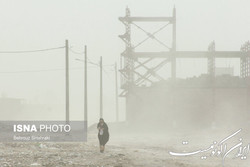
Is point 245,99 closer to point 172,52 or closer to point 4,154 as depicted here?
point 172,52

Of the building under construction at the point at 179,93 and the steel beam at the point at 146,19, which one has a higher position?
the steel beam at the point at 146,19

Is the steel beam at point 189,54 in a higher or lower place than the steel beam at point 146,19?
lower

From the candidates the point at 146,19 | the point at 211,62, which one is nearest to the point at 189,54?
the point at 211,62

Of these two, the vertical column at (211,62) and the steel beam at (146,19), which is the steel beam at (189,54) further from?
the steel beam at (146,19)

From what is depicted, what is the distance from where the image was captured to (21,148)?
1570 cm

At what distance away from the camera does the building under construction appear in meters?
33.5

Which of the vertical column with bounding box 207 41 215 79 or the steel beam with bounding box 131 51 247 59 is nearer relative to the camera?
the vertical column with bounding box 207 41 215 79

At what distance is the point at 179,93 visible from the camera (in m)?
33.7

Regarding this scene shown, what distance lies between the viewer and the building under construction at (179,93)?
33.5m

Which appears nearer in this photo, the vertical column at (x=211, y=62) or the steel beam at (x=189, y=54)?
the vertical column at (x=211, y=62)

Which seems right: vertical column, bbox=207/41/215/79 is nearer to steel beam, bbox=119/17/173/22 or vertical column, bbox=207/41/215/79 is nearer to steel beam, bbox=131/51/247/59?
steel beam, bbox=131/51/247/59

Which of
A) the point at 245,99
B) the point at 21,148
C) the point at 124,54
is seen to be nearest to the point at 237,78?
the point at 245,99

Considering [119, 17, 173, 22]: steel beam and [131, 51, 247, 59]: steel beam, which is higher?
[119, 17, 173, 22]: steel beam

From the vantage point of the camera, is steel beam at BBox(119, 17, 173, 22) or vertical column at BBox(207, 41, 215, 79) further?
steel beam at BBox(119, 17, 173, 22)
